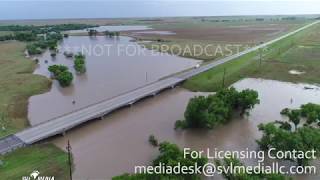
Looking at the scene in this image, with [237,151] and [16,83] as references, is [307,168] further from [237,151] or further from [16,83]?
[16,83]

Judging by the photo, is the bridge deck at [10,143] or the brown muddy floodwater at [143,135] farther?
the bridge deck at [10,143]

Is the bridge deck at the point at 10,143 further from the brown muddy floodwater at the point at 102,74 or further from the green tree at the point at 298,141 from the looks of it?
the green tree at the point at 298,141

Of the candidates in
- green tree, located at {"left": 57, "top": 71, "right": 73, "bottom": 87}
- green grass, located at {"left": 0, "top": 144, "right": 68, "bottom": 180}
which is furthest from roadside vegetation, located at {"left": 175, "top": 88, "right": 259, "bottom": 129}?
green tree, located at {"left": 57, "top": 71, "right": 73, "bottom": 87}

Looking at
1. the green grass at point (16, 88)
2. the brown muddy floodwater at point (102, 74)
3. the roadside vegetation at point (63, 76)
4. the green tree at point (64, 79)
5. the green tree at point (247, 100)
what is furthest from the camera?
the roadside vegetation at point (63, 76)

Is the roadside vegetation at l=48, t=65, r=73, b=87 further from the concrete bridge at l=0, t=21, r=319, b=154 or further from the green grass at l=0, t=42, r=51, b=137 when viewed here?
the concrete bridge at l=0, t=21, r=319, b=154

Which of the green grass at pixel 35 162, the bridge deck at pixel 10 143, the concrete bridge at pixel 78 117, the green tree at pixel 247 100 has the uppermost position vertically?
the green tree at pixel 247 100

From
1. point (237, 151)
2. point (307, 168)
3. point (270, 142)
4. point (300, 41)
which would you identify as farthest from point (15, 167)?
point (300, 41)

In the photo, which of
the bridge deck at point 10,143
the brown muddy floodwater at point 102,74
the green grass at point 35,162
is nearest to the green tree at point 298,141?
the green grass at point 35,162
